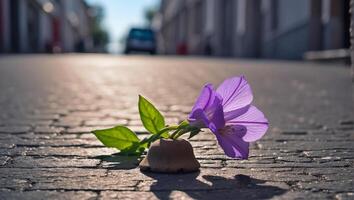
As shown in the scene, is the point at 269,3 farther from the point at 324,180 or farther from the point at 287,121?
the point at 324,180

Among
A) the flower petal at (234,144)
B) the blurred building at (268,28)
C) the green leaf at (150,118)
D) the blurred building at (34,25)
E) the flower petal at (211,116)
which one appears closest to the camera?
the flower petal at (211,116)

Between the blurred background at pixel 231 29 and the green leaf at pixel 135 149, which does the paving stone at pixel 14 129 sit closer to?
the green leaf at pixel 135 149

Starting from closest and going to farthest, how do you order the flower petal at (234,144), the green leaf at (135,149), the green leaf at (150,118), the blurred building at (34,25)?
the flower petal at (234,144)
the green leaf at (150,118)
the green leaf at (135,149)
the blurred building at (34,25)

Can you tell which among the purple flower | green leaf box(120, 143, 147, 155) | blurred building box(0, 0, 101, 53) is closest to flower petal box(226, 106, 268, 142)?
the purple flower

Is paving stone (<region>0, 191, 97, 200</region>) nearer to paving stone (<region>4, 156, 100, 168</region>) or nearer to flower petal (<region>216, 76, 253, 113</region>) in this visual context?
paving stone (<region>4, 156, 100, 168</region>)

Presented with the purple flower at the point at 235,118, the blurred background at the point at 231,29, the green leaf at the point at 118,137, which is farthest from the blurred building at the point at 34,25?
the purple flower at the point at 235,118

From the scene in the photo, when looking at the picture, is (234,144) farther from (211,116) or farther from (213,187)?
(213,187)
